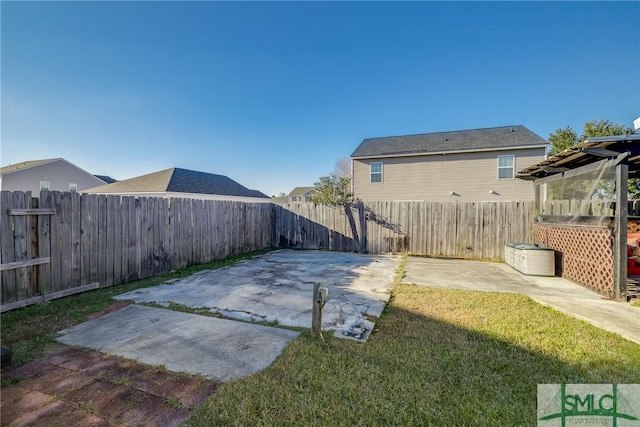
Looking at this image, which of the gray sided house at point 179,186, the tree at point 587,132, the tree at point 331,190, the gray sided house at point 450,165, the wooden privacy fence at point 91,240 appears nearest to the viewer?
the wooden privacy fence at point 91,240

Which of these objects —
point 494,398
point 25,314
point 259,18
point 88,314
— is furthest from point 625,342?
point 259,18

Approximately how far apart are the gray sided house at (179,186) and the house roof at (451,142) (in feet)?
36.8

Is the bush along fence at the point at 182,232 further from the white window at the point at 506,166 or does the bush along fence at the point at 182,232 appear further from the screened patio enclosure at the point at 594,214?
the white window at the point at 506,166

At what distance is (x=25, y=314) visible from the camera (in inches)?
135

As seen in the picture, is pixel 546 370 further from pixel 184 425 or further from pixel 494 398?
pixel 184 425

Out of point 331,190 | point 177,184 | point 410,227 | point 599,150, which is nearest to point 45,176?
point 177,184

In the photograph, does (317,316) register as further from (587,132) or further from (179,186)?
A: (179,186)

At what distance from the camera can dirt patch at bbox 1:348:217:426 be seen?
171 cm

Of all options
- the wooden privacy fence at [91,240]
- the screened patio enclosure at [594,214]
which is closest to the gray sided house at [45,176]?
the wooden privacy fence at [91,240]

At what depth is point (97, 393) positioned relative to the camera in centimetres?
195

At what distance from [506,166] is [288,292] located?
1169 cm

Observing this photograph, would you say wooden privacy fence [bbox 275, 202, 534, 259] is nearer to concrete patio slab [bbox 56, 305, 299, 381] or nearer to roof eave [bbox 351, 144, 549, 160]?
roof eave [bbox 351, 144, 549, 160]

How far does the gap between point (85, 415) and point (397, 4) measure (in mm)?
8683

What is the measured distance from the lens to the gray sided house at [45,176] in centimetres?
1753
